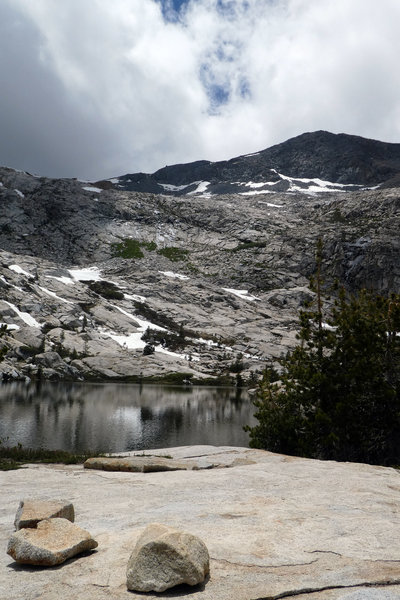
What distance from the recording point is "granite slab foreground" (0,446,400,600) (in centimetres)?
484

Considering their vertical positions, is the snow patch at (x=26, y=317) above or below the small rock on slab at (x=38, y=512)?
above

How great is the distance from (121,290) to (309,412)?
163m

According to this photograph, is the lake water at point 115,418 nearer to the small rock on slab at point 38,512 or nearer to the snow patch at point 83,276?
the small rock on slab at point 38,512

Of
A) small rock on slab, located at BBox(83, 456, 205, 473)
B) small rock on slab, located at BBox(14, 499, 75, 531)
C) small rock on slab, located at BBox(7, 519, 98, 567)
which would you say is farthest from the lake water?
small rock on slab, located at BBox(7, 519, 98, 567)

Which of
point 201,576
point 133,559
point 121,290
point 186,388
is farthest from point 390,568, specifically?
point 121,290

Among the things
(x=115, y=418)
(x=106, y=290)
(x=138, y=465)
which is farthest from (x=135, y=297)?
(x=138, y=465)

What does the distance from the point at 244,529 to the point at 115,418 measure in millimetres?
56639

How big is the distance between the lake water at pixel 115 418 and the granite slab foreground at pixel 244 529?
22.0 meters

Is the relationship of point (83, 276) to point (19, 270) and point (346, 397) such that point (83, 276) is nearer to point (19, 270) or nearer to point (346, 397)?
point (19, 270)

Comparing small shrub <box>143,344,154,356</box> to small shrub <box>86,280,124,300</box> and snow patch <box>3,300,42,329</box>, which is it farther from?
small shrub <box>86,280,124,300</box>

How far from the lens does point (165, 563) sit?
4.79 meters

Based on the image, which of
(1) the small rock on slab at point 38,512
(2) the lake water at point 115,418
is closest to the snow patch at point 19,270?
(2) the lake water at point 115,418

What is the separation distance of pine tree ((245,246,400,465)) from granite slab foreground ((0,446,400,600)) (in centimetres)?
1225

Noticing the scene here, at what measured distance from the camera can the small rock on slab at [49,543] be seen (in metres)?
5.39
